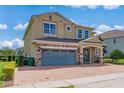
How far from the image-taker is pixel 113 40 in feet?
154

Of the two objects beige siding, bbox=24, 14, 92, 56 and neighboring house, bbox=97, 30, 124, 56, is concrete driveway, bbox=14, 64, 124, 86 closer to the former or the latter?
beige siding, bbox=24, 14, 92, 56

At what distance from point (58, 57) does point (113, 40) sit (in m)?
23.4

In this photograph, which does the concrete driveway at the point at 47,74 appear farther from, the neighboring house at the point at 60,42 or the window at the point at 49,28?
the window at the point at 49,28

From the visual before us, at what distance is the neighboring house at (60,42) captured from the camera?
25781 mm

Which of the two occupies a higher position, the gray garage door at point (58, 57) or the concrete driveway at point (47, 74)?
the gray garage door at point (58, 57)

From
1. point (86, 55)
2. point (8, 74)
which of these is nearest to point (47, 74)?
point (8, 74)

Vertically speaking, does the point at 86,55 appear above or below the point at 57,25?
below

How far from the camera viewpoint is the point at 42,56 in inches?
1011

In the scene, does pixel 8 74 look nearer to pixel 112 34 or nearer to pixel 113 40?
pixel 113 40

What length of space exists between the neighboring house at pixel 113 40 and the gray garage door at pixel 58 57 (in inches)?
783

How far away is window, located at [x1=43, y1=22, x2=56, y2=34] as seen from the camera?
27.4m

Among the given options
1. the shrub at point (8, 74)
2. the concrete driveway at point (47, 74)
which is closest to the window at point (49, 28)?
the concrete driveway at point (47, 74)
